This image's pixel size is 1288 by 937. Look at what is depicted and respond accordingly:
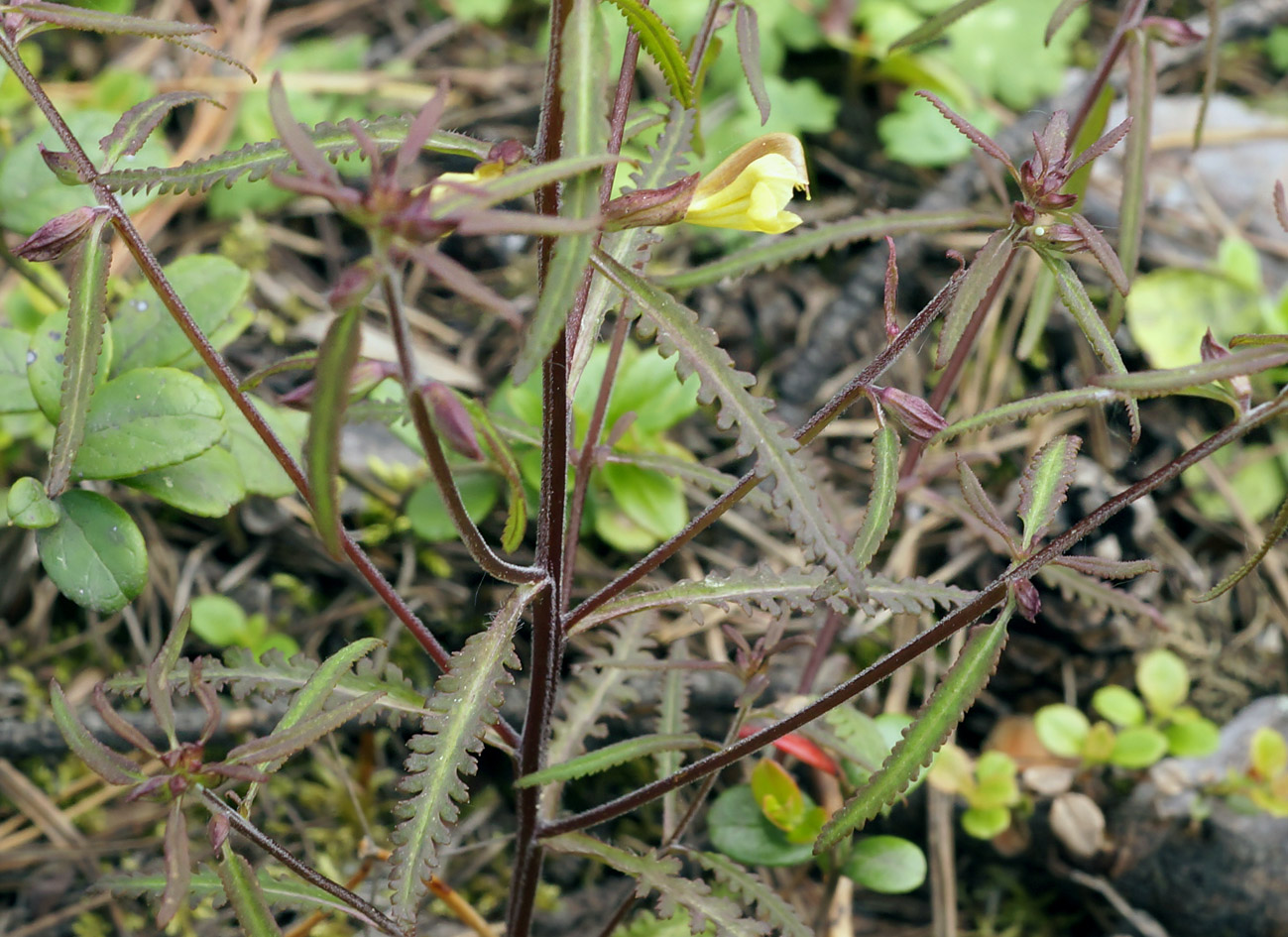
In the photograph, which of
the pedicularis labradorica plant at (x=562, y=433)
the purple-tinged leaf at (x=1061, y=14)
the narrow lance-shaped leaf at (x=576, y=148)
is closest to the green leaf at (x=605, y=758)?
the pedicularis labradorica plant at (x=562, y=433)

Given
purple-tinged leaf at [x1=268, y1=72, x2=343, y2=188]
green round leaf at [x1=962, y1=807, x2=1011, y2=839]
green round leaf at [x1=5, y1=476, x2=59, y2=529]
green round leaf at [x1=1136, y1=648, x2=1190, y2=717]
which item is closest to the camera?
purple-tinged leaf at [x1=268, y1=72, x2=343, y2=188]

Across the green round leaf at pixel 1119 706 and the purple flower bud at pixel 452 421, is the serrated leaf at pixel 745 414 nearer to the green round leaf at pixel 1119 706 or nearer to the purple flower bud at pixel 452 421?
the purple flower bud at pixel 452 421

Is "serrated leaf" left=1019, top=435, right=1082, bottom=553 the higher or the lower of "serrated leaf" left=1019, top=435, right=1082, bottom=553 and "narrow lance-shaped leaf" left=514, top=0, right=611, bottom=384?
the lower

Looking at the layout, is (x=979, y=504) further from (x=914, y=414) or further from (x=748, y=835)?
(x=748, y=835)

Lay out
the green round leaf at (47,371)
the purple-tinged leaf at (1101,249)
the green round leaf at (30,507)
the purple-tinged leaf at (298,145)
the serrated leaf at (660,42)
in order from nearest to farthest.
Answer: the purple-tinged leaf at (298,145), the serrated leaf at (660,42), the purple-tinged leaf at (1101,249), the green round leaf at (30,507), the green round leaf at (47,371)

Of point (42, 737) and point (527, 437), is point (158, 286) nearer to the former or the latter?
point (527, 437)

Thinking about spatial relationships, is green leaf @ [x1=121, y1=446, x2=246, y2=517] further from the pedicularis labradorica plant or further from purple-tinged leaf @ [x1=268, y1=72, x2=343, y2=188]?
purple-tinged leaf @ [x1=268, y1=72, x2=343, y2=188]

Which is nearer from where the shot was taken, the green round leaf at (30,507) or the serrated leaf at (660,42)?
the serrated leaf at (660,42)

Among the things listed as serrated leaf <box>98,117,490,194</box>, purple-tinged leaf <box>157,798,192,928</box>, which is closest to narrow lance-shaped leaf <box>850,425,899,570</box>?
serrated leaf <box>98,117,490,194</box>
